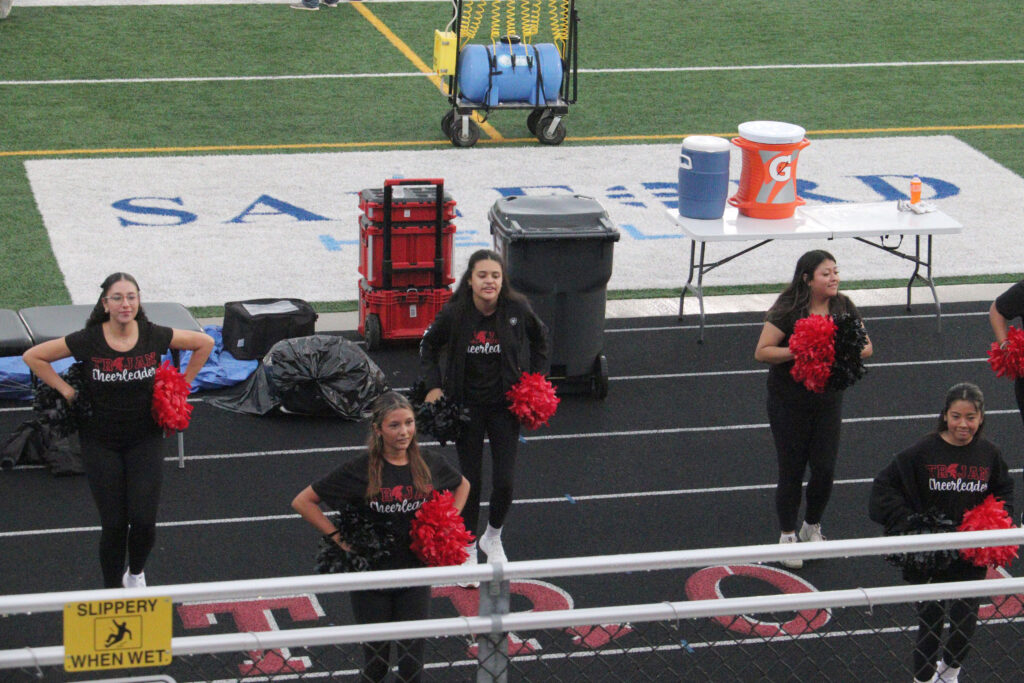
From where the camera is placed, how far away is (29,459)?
8.62 m

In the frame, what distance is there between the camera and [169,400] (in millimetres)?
6371

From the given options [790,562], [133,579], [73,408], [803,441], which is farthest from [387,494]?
[790,562]

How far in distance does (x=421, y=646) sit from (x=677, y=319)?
6671 mm

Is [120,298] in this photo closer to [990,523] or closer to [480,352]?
[480,352]

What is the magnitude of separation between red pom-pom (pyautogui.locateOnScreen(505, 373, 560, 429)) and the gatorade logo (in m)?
4.68

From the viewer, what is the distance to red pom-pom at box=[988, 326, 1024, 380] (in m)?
7.31

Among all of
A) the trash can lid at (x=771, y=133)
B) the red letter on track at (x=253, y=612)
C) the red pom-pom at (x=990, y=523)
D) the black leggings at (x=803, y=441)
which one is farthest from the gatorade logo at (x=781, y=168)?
the red letter on track at (x=253, y=612)

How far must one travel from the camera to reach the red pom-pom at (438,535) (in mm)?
5348

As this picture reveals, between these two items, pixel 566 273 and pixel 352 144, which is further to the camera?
pixel 352 144

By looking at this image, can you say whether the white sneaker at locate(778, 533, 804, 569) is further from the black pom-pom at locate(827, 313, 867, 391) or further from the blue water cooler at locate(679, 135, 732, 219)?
the blue water cooler at locate(679, 135, 732, 219)

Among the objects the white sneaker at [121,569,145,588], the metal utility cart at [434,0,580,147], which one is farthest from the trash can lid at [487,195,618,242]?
the metal utility cart at [434,0,580,147]

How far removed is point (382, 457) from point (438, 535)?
407mm

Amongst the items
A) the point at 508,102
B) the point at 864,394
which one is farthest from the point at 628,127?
the point at 864,394

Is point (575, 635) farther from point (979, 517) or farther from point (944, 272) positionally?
point (944, 272)
